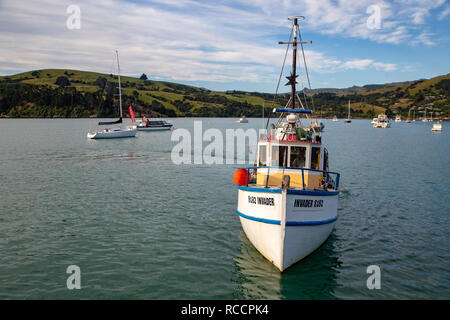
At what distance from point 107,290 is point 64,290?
5.15 feet

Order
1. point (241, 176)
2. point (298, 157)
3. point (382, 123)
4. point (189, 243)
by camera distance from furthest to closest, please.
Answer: point (382, 123), point (298, 157), point (189, 243), point (241, 176)

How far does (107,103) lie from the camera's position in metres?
194

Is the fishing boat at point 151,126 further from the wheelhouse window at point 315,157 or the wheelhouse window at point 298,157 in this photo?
the wheelhouse window at point 315,157

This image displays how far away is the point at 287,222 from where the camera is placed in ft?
40.8

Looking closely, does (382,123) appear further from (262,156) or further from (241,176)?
(241,176)

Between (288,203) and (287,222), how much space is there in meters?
0.75

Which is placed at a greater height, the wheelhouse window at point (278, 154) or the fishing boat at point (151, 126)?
the fishing boat at point (151, 126)

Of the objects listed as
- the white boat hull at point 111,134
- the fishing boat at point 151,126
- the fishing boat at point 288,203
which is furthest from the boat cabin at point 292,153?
the fishing boat at point 151,126

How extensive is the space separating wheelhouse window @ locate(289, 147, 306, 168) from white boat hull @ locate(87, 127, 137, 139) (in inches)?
2526

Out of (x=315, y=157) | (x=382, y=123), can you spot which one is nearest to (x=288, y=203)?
(x=315, y=157)

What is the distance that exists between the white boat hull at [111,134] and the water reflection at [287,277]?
214 ft

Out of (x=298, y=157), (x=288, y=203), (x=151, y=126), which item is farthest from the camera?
(x=151, y=126)

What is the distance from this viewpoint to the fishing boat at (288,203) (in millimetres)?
12586
